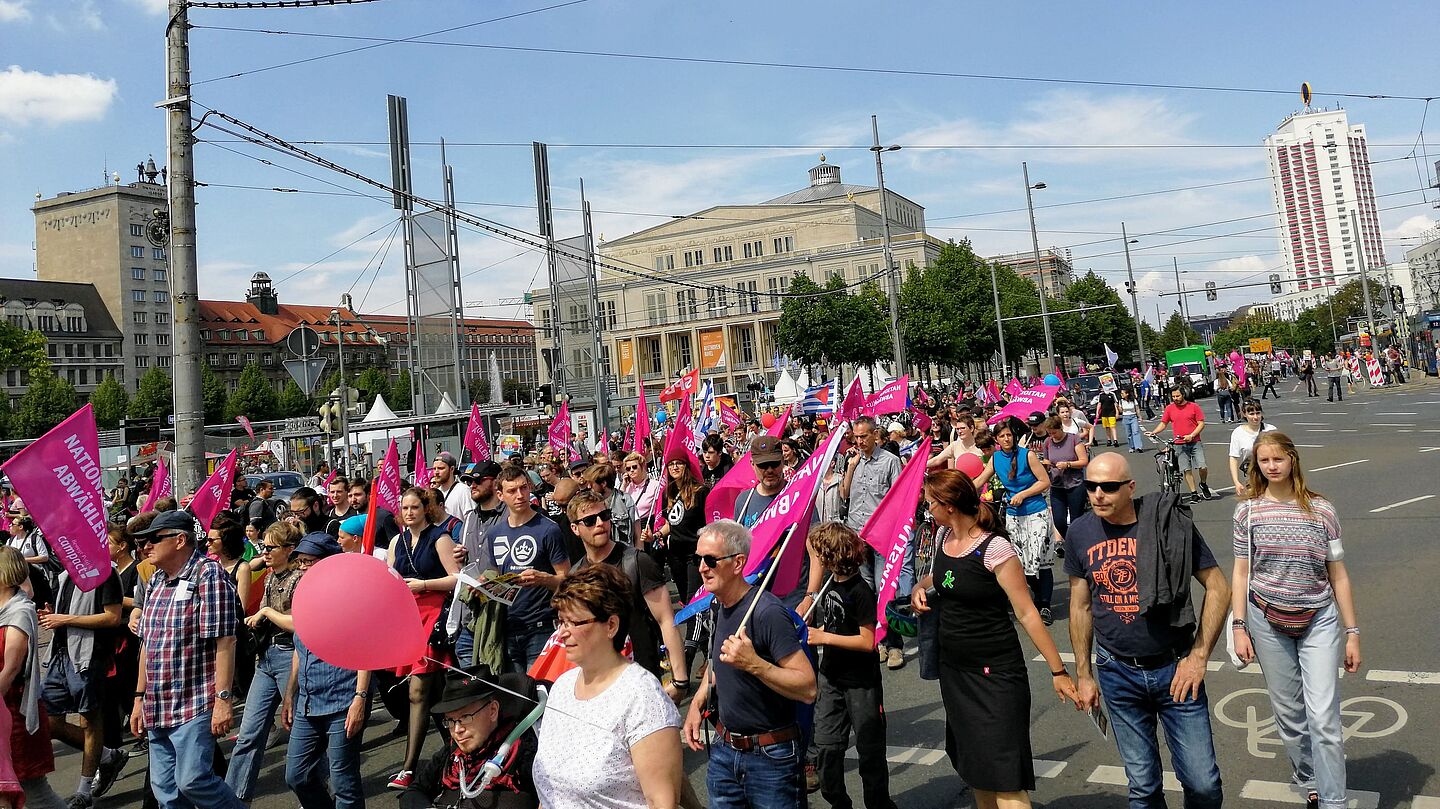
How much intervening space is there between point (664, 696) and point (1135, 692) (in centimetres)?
216

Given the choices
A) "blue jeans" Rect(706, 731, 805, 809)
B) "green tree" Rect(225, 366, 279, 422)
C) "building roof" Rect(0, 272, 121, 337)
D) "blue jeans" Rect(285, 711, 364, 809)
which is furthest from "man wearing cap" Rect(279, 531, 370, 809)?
"building roof" Rect(0, 272, 121, 337)

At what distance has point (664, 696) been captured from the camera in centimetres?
308

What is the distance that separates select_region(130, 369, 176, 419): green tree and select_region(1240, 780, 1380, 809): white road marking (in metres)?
91.8

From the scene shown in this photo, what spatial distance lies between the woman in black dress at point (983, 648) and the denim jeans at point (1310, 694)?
1.07 meters

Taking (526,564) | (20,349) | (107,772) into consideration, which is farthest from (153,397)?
(526,564)

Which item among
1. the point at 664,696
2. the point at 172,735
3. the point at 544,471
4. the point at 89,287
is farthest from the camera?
the point at 89,287

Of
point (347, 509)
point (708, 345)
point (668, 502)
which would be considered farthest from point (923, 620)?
point (708, 345)

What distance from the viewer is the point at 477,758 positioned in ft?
11.0

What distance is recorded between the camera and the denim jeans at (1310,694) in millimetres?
4340

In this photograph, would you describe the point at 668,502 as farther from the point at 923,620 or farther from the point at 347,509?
the point at 923,620

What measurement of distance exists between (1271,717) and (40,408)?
292 feet

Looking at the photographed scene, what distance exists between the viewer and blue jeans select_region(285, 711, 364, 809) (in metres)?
5.03

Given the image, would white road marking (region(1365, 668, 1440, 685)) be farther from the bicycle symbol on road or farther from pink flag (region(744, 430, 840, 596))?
pink flag (region(744, 430, 840, 596))

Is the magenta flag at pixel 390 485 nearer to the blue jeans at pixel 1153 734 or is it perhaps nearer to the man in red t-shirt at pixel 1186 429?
the blue jeans at pixel 1153 734
